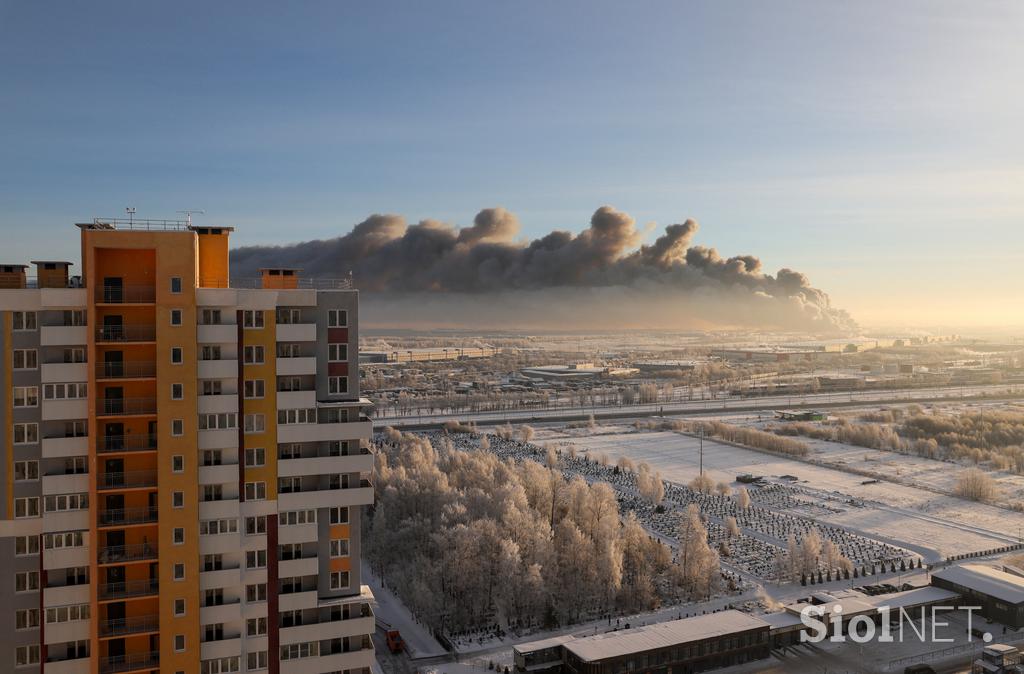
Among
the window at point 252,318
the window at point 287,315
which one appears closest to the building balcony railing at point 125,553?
the window at point 252,318

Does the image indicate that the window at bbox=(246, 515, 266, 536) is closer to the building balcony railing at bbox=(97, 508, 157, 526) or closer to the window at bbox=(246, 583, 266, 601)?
the window at bbox=(246, 583, 266, 601)

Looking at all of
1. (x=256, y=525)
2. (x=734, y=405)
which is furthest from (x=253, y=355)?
(x=734, y=405)

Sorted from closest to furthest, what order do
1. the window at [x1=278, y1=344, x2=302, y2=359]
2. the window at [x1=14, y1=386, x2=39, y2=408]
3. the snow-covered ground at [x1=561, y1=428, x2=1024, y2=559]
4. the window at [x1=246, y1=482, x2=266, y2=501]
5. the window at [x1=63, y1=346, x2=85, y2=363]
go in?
the window at [x1=14, y1=386, x2=39, y2=408] < the window at [x1=63, y1=346, x2=85, y2=363] < the window at [x1=246, y1=482, x2=266, y2=501] < the window at [x1=278, y1=344, x2=302, y2=359] < the snow-covered ground at [x1=561, y1=428, x2=1024, y2=559]

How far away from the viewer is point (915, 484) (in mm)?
42781

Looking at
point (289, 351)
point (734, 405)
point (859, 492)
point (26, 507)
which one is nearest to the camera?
point (26, 507)

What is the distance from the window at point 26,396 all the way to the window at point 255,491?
372cm

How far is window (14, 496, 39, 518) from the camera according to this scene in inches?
476

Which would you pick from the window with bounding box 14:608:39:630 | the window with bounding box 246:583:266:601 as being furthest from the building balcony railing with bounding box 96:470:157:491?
the window with bounding box 246:583:266:601

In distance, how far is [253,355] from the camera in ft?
42.8

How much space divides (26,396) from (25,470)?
123 centimetres

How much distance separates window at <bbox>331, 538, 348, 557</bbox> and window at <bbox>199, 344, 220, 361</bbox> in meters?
3.97

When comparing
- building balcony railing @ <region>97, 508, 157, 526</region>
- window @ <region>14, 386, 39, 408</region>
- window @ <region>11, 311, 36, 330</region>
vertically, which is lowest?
building balcony railing @ <region>97, 508, 157, 526</region>

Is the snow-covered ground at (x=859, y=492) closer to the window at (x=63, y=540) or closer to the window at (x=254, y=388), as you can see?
the window at (x=254, y=388)

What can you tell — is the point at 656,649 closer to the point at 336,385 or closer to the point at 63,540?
the point at 336,385
